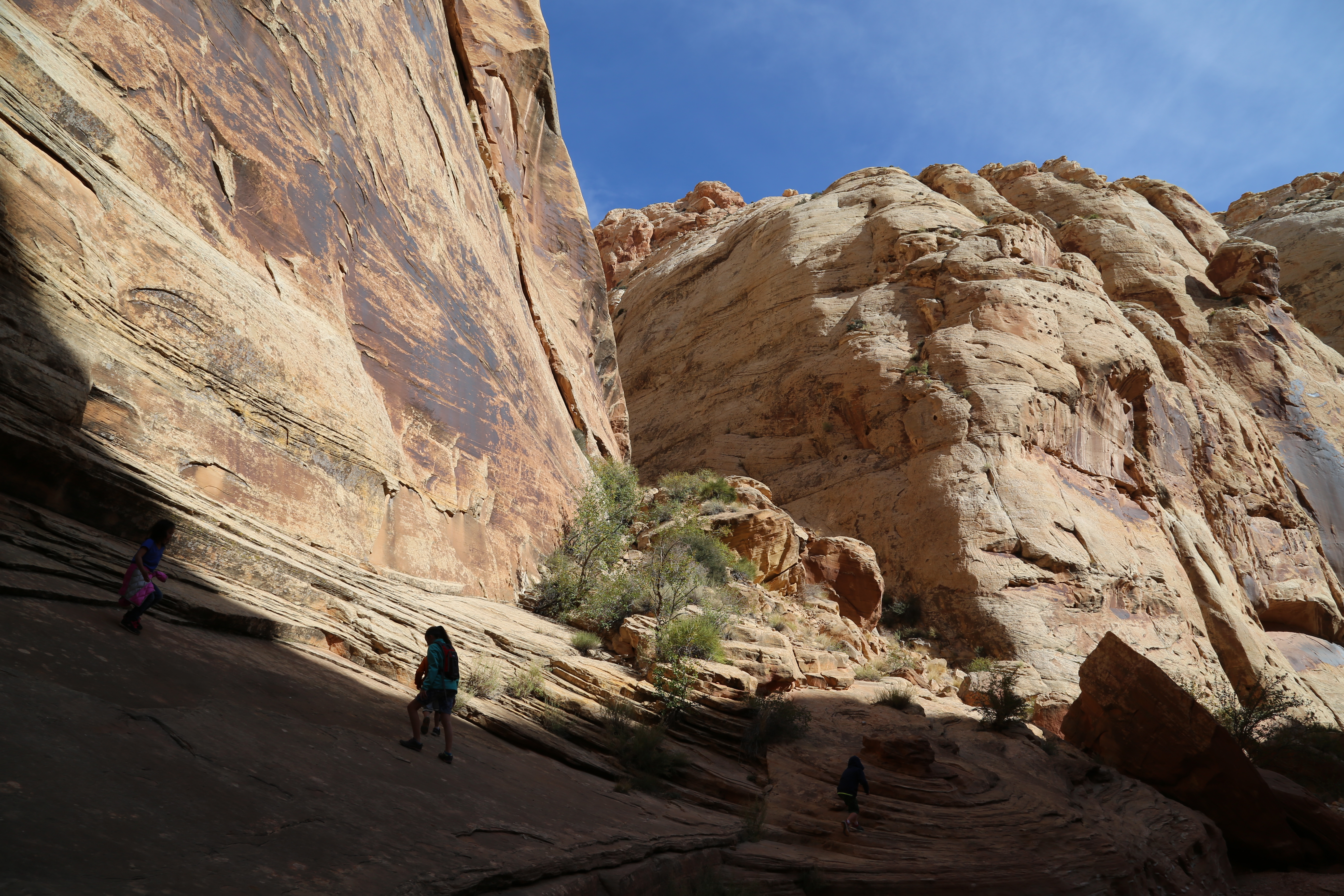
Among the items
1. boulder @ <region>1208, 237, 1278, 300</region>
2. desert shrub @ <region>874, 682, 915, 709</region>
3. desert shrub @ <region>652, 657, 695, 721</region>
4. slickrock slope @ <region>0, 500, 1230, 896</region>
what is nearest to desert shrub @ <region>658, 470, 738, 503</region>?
desert shrub @ <region>874, 682, 915, 709</region>

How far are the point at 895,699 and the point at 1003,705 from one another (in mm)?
2324

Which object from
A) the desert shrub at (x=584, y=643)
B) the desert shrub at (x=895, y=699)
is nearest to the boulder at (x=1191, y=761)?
the desert shrub at (x=895, y=699)

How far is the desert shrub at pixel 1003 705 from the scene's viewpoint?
14961mm

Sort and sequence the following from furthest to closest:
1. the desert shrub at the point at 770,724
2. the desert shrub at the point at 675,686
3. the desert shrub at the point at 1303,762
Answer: the desert shrub at the point at 1303,762, the desert shrub at the point at 770,724, the desert shrub at the point at 675,686

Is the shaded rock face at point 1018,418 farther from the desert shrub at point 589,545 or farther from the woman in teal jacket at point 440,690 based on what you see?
the woman in teal jacket at point 440,690

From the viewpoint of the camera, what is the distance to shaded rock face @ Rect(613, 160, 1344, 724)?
911 inches

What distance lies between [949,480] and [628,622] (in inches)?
566

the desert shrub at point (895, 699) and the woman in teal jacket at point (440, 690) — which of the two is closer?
the woman in teal jacket at point (440, 690)

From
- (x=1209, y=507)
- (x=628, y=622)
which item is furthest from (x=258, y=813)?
(x=1209, y=507)

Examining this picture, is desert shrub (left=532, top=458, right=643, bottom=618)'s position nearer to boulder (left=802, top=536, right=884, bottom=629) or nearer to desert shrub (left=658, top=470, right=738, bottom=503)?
Answer: desert shrub (left=658, top=470, right=738, bottom=503)

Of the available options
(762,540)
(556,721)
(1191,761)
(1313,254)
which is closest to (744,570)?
(762,540)

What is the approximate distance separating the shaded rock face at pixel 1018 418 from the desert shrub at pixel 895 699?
17.6 feet

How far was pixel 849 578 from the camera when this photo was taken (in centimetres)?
2109

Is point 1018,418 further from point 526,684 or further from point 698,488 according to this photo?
point 526,684
